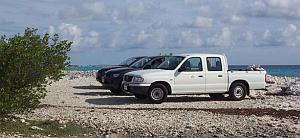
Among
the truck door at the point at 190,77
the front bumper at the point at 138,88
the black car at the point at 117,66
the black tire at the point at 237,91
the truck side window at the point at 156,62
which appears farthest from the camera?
the black car at the point at 117,66

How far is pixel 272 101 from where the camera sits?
20734mm

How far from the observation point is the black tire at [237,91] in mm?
21000

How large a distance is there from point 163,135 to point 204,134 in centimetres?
96

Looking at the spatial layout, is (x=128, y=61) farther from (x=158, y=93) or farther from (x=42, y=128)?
(x=42, y=128)

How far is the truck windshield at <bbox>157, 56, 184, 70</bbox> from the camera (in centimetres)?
2053

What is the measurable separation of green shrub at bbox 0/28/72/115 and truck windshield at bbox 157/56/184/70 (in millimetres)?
7488

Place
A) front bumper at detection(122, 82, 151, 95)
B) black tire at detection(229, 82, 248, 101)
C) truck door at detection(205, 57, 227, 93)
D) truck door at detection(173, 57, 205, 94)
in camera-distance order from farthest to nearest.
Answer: black tire at detection(229, 82, 248, 101) < truck door at detection(205, 57, 227, 93) < truck door at detection(173, 57, 205, 94) < front bumper at detection(122, 82, 151, 95)

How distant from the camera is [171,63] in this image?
20.8 meters

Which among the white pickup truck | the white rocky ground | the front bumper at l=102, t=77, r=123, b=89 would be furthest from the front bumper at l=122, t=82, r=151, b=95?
the front bumper at l=102, t=77, r=123, b=89

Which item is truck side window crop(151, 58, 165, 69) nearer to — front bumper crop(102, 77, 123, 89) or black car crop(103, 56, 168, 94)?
black car crop(103, 56, 168, 94)

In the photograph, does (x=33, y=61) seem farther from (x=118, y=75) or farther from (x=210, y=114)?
(x=118, y=75)

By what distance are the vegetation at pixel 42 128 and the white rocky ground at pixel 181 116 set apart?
1.51 ft

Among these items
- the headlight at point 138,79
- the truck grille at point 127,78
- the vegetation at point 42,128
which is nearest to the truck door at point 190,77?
the headlight at point 138,79

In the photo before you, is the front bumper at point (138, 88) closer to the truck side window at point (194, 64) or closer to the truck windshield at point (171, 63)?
the truck windshield at point (171, 63)
